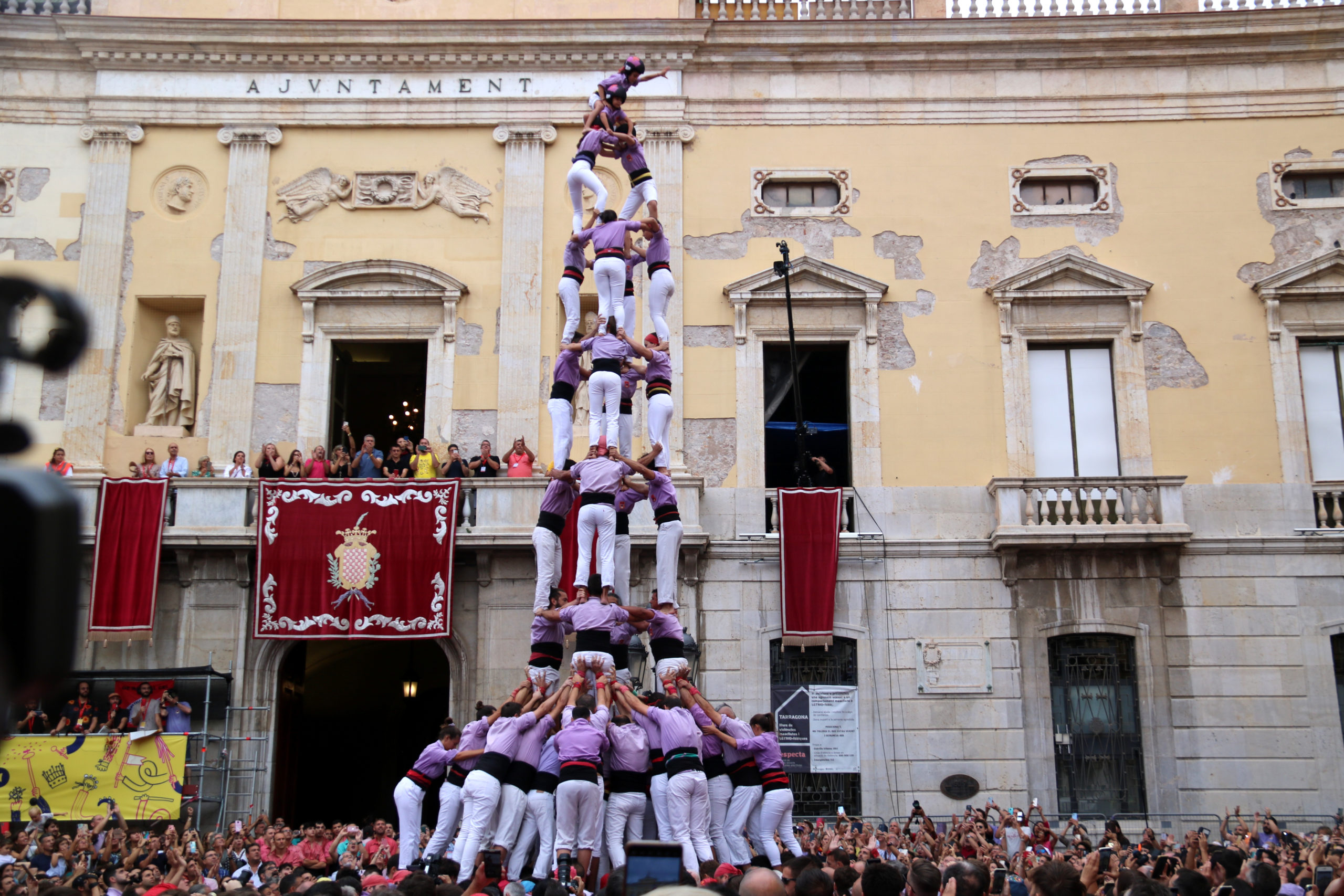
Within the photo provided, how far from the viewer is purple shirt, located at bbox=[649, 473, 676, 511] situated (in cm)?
1623

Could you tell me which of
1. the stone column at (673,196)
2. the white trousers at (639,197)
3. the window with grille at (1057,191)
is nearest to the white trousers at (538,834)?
the white trousers at (639,197)

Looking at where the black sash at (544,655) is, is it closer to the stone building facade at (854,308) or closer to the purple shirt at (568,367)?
the purple shirt at (568,367)

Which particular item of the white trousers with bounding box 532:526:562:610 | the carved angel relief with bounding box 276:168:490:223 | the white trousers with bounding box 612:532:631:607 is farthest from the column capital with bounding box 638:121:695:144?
the white trousers with bounding box 532:526:562:610

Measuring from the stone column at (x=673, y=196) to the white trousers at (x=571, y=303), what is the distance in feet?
26.9

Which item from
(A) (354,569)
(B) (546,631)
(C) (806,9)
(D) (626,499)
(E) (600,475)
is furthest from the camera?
(C) (806,9)

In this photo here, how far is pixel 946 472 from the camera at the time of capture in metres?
25.2

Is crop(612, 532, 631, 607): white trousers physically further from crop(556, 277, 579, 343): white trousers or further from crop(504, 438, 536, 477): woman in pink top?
crop(504, 438, 536, 477): woman in pink top

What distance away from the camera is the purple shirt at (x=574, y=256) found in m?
17.4

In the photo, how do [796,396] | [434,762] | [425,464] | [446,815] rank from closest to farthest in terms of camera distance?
[446,815] → [434,762] → [796,396] → [425,464]

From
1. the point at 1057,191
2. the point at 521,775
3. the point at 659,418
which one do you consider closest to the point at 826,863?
the point at 521,775

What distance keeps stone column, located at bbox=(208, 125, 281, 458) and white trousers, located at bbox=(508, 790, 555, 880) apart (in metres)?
13.3

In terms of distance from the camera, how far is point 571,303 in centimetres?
1719

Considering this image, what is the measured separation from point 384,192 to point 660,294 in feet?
37.0

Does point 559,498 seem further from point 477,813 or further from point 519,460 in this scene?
point 519,460
